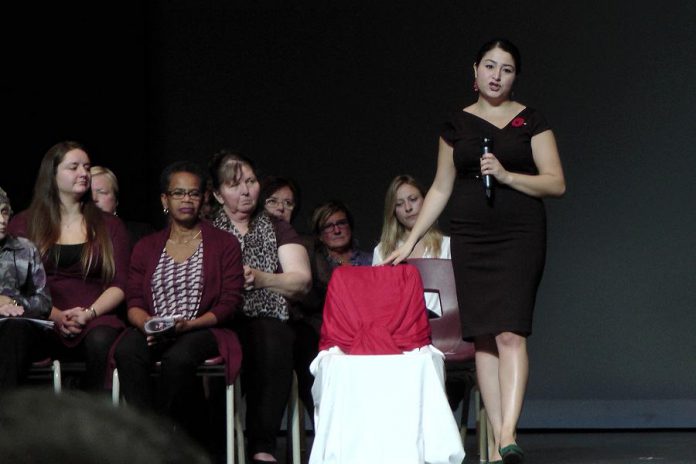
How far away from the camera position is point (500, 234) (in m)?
3.51

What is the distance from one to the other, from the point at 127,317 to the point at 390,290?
1.05 meters

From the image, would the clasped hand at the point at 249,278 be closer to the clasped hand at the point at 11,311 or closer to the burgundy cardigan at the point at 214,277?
the burgundy cardigan at the point at 214,277

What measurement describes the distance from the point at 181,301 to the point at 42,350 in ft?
1.59

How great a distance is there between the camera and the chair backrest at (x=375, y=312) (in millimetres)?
3627

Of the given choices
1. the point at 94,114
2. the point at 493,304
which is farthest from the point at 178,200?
the point at 94,114

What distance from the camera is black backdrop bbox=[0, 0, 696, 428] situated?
235 inches

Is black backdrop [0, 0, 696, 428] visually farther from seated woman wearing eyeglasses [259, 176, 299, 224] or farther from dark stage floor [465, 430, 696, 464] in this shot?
seated woman wearing eyeglasses [259, 176, 299, 224]

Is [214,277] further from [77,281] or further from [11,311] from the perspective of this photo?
[11,311]

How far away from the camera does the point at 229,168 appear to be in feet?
13.6

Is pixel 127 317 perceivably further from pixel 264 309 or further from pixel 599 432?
pixel 599 432

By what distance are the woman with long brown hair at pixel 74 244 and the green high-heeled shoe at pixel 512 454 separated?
139 cm

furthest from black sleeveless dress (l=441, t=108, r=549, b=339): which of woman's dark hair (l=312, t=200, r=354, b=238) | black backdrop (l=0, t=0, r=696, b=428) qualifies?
black backdrop (l=0, t=0, r=696, b=428)

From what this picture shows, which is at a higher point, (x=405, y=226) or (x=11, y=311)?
(x=405, y=226)

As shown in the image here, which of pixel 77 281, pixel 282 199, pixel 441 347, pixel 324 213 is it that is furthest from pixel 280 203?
pixel 77 281
